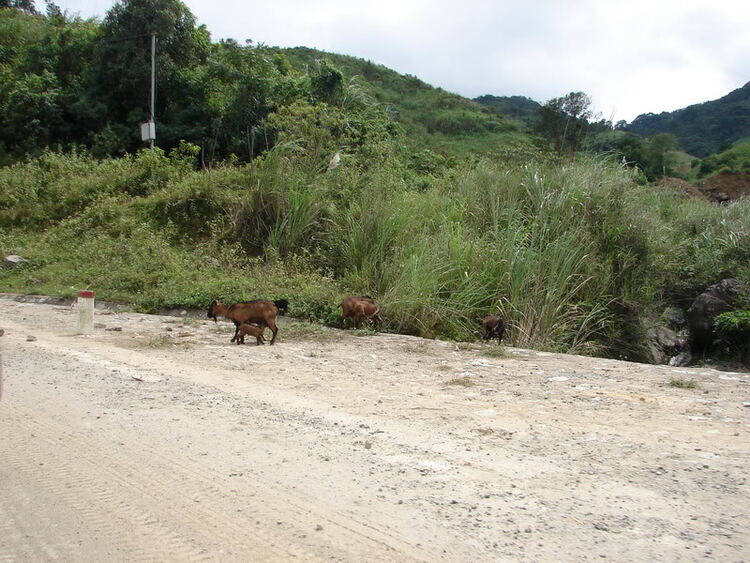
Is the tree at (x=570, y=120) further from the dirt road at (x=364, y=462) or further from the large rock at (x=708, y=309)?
the dirt road at (x=364, y=462)

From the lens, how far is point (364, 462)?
410cm

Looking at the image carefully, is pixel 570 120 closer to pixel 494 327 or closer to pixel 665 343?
pixel 665 343

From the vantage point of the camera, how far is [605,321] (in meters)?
10.8

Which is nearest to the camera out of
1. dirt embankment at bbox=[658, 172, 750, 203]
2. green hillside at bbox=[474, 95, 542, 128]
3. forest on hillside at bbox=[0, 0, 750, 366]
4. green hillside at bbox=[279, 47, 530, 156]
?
forest on hillside at bbox=[0, 0, 750, 366]

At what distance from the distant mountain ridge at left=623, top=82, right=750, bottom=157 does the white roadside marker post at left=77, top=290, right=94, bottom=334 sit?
54777 mm

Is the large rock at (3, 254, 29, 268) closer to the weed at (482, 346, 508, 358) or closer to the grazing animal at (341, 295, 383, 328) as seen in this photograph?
the grazing animal at (341, 295, 383, 328)

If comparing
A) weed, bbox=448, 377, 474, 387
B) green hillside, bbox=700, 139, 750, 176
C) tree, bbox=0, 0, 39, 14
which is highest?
tree, bbox=0, 0, 39, 14

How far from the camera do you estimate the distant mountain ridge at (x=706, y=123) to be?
56812mm

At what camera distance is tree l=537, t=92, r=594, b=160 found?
623 inches

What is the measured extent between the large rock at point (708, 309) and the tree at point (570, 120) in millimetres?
4168

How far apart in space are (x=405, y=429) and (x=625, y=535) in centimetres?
197

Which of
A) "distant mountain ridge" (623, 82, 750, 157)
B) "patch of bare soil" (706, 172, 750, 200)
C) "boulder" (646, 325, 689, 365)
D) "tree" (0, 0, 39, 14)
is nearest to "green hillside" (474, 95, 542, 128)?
"distant mountain ridge" (623, 82, 750, 157)

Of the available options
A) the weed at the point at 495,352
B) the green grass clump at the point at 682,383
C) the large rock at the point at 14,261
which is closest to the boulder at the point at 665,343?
the weed at the point at 495,352

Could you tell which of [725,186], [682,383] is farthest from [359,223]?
[725,186]
